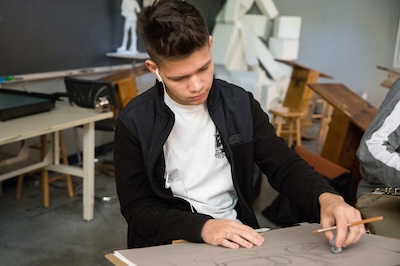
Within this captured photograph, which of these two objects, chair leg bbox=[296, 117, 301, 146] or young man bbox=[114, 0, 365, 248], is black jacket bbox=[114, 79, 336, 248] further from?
chair leg bbox=[296, 117, 301, 146]

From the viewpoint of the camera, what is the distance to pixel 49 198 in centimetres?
335

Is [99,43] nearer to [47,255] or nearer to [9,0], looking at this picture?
[9,0]

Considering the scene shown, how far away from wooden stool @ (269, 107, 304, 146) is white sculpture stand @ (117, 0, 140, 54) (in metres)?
1.48

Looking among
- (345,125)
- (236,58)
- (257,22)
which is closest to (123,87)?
(345,125)

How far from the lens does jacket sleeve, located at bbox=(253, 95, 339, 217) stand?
1203mm

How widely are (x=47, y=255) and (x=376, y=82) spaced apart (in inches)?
189

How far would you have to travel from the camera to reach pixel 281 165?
4.20 ft

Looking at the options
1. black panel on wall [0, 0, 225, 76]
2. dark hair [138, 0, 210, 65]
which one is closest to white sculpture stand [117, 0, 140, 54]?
black panel on wall [0, 0, 225, 76]

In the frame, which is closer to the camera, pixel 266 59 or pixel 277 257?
pixel 277 257

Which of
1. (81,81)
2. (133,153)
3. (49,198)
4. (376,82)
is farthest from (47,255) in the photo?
(376,82)

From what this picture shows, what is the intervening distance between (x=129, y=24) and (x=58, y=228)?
84.6 inches

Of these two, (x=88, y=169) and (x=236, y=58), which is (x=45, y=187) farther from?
(x=236, y=58)

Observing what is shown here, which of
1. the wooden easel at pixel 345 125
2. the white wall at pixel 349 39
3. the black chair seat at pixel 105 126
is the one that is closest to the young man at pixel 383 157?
the wooden easel at pixel 345 125

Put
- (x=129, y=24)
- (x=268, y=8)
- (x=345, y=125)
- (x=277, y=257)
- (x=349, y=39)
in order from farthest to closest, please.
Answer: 1. (x=349, y=39)
2. (x=268, y=8)
3. (x=129, y=24)
4. (x=345, y=125)
5. (x=277, y=257)
